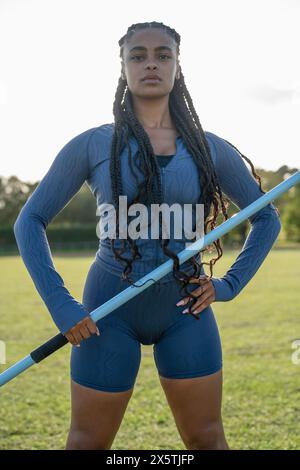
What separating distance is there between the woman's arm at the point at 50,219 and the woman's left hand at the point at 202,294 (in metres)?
0.40

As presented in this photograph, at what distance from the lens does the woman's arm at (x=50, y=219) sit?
88.5 inches

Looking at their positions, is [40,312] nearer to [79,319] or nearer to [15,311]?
[15,311]

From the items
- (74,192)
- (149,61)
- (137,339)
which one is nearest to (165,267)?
(137,339)

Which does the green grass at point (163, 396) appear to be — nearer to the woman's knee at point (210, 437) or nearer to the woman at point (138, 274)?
the woman's knee at point (210, 437)

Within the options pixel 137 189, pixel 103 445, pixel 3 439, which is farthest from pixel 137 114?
pixel 3 439

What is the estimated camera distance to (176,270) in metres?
2.31

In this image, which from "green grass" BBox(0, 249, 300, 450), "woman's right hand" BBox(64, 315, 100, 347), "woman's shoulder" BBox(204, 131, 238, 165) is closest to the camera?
"woman's right hand" BBox(64, 315, 100, 347)

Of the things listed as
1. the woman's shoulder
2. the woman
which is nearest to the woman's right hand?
the woman

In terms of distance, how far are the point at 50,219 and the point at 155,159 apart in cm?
47

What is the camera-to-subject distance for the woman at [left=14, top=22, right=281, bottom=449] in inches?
91.8

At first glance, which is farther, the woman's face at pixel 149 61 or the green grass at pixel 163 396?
Answer: the green grass at pixel 163 396

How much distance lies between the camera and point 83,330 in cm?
224

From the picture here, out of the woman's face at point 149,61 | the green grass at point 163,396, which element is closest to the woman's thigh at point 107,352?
the woman's face at point 149,61

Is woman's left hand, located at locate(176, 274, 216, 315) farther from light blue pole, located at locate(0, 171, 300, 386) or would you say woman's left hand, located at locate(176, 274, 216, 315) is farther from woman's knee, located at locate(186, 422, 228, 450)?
woman's knee, located at locate(186, 422, 228, 450)
